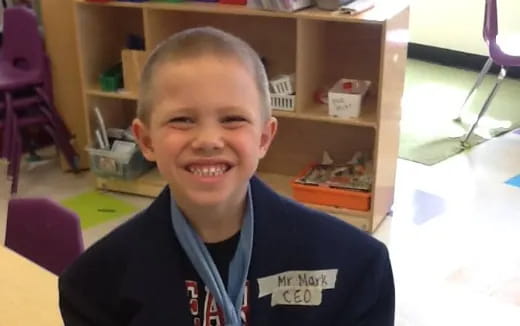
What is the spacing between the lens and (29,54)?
3057mm

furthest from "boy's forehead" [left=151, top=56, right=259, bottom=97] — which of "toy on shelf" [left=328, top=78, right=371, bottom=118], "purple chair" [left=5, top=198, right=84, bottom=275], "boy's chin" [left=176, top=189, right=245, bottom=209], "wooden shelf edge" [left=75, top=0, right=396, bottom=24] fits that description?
Result: "toy on shelf" [left=328, top=78, right=371, bottom=118]

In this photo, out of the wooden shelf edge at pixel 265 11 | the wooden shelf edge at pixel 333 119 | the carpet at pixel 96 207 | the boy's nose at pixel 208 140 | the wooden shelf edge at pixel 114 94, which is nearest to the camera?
the boy's nose at pixel 208 140

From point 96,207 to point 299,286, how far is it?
6.63 feet

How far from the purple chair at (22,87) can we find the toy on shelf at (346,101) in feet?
3.93

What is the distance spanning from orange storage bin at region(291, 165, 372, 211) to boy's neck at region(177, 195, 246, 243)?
65.0 inches

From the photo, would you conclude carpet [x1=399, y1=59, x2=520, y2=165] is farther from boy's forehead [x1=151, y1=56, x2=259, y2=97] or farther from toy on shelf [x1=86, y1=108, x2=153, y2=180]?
boy's forehead [x1=151, y1=56, x2=259, y2=97]

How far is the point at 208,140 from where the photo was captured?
34.4 inches

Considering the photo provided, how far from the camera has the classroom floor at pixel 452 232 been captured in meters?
2.22

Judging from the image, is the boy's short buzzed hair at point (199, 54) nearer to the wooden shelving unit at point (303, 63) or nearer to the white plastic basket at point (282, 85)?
the wooden shelving unit at point (303, 63)

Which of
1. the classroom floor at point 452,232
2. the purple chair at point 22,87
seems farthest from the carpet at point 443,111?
the purple chair at point 22,87

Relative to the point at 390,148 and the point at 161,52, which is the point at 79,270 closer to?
the point at 161,52

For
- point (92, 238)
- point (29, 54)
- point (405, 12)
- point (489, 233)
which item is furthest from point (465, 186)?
point (29, 54)

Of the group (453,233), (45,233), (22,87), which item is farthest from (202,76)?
(22,87)

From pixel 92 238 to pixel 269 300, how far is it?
1.74 meters
